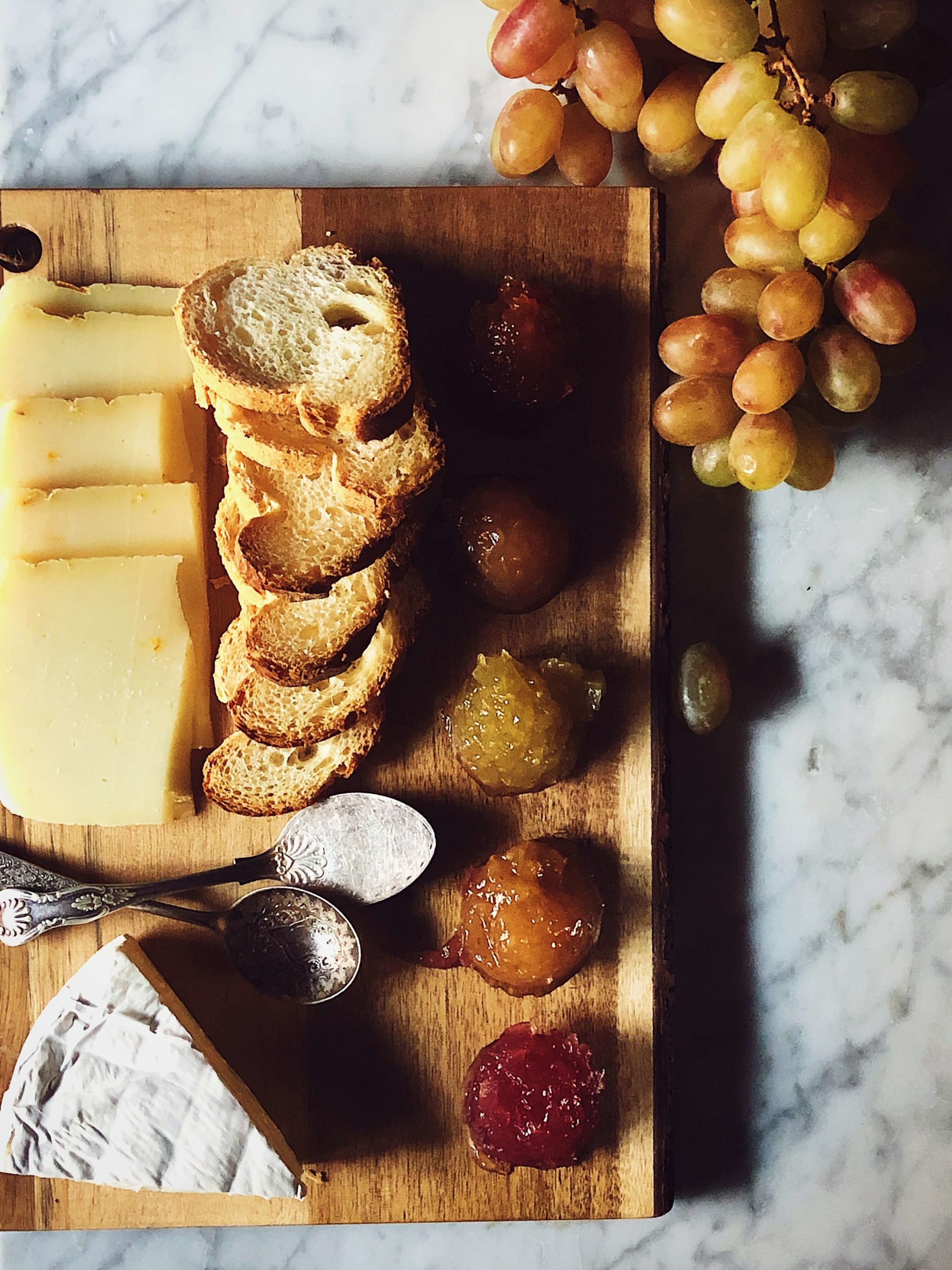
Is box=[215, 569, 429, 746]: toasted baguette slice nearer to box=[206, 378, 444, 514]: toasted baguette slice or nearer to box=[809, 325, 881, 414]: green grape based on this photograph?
box=[206, 378, 444, 514]: toasted baguette slice

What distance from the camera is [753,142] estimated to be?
106 centimetres

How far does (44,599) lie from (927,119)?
1245 millimetres

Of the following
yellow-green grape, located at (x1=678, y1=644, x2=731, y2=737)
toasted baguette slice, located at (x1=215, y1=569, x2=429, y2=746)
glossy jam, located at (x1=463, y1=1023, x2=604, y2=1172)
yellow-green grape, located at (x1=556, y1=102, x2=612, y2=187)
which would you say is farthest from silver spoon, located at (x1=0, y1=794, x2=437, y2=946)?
yellow-green grape, located at (x1=556, y1=102, x2=612, y2=187)

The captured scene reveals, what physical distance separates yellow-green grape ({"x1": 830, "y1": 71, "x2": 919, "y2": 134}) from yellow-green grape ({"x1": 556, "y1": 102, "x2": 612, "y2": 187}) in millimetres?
279

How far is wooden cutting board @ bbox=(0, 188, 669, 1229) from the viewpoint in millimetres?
1286

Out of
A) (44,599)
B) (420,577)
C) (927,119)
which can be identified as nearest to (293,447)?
(420,577)

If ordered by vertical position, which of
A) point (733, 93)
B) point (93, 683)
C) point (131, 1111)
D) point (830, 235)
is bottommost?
point (131, 1111)

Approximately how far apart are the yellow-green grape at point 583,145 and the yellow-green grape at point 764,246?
198 mm

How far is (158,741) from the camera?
1.26 m

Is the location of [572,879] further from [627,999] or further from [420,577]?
[420,577]

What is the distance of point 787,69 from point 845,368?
0.30 metres

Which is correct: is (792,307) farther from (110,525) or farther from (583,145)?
(110,525)

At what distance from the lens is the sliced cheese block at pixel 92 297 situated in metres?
1.27

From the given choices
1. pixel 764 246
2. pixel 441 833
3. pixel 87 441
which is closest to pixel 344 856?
pixel 441 833
